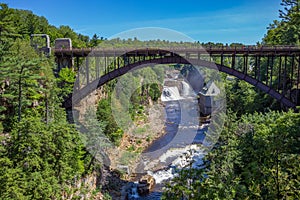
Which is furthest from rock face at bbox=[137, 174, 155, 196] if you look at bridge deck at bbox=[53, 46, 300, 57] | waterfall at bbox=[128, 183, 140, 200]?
bridge deck at bbox=[53, 46, 300, 57]

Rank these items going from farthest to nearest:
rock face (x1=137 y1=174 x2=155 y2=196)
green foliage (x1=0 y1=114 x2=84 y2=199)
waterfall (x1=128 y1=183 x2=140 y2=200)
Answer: rock face (x1=137 y1=174 x2=155 y2=196), waterfall (x1=128 y1=183 x2=140 y2=200), green foliage (x1=0 y1=114 x2=84 y2=199)

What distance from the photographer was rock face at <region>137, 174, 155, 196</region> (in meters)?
15.7

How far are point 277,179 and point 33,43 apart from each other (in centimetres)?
1797

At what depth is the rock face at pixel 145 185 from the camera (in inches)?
618

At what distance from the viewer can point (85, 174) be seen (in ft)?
49.8

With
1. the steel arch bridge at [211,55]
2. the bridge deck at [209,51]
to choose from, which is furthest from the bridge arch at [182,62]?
the bridge deck at [209,51]

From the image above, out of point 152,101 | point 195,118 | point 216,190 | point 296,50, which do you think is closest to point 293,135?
point 216,190

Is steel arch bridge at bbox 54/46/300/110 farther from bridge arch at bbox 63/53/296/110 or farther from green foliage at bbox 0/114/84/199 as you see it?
green foliage at bbox 0/114/84/199

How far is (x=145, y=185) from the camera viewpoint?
16.0 meters

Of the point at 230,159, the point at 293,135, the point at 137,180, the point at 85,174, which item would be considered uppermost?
the point at 293,135

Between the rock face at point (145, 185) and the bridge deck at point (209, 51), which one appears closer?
the rock face at point (145, 185)

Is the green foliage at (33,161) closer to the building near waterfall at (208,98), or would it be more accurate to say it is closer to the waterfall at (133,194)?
the waterfall at (133,194)

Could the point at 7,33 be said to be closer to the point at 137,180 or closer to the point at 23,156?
the point at 23,156

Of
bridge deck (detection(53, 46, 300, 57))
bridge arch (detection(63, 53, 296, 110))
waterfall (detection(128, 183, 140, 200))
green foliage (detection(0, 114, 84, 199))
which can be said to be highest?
bridge deck (detection(53, 46, 300, 57))
